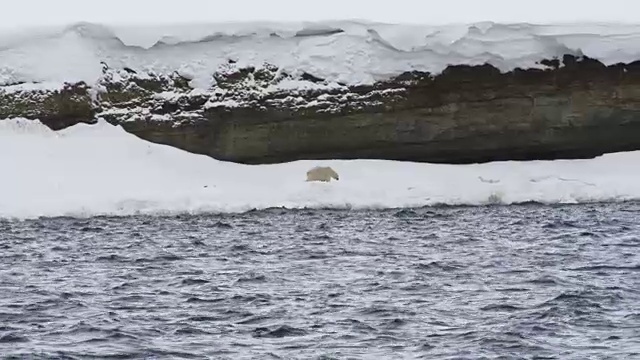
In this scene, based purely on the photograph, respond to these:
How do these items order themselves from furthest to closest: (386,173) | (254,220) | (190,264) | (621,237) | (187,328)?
(386,173), (254,220), (621,237), (190,264), (187,328)

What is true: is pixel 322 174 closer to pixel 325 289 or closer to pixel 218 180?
pixel 218 180

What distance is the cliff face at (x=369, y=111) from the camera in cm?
2197

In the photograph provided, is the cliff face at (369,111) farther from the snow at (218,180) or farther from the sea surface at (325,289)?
the sea surface at (325,289)

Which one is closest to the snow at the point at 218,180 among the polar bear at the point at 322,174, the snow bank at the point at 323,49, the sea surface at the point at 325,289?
the polar bear at the point at 322,174

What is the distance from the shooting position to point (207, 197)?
19.8 metres

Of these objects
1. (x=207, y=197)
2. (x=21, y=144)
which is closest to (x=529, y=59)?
(x=207, y=197)

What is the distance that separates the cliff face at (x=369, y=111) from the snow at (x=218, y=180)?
33 cm

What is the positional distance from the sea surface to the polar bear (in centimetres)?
320

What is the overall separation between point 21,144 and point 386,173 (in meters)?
7.39

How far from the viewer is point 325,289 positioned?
443 inches

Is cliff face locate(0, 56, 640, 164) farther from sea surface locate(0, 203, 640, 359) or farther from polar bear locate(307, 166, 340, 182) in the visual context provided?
sea surface locate(0, 203, 640, 359)

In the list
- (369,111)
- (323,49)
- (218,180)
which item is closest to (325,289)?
(218,180)

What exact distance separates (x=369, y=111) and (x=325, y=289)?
36.4ft

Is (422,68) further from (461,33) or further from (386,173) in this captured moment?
(386,173)
